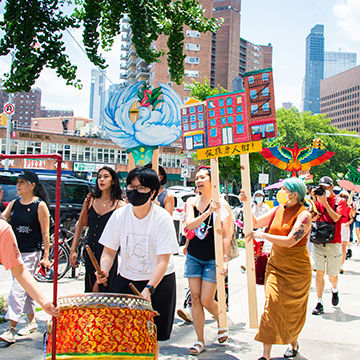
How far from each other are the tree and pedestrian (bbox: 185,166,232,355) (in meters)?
2.04

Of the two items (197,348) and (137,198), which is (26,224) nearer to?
(137,198)

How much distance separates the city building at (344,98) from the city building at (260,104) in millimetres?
141316

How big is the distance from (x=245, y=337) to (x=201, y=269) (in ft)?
3.22

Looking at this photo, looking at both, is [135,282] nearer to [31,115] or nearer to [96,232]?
[96,232]

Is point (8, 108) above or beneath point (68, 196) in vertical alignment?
above

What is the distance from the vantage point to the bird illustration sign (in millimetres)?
5594

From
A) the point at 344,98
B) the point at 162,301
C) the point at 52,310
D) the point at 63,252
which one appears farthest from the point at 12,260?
the point at 344,98

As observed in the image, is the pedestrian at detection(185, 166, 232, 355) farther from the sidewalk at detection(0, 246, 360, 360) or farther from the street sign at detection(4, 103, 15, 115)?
the street sign at detection(4, 103, 15, 115)

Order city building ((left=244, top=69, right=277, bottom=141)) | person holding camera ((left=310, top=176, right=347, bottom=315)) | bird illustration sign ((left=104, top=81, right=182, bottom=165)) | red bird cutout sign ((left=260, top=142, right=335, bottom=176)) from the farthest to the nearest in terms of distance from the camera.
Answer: red bird cutout sign ((left=260, top=142, right=335, bottom=176)), person holding camera ((left=310, top=176, right=347, bottom=315)), bird illustration sign ((left=104, top=81, right=182, bottom=165)), city building ((left=244, top=69, right=277, bottom=141))

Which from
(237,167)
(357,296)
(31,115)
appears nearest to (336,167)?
(237,167)

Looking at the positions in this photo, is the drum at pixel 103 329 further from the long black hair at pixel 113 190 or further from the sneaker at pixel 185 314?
the sneaker at pixel 185 314

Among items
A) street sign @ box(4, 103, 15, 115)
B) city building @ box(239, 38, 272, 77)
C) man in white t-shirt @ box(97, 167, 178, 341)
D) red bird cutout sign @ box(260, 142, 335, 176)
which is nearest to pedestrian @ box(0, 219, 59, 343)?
man in white t-shirt @ box(97, 167, 178, 341)

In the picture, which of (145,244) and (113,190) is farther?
(113,190)

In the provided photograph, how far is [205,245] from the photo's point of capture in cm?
497
